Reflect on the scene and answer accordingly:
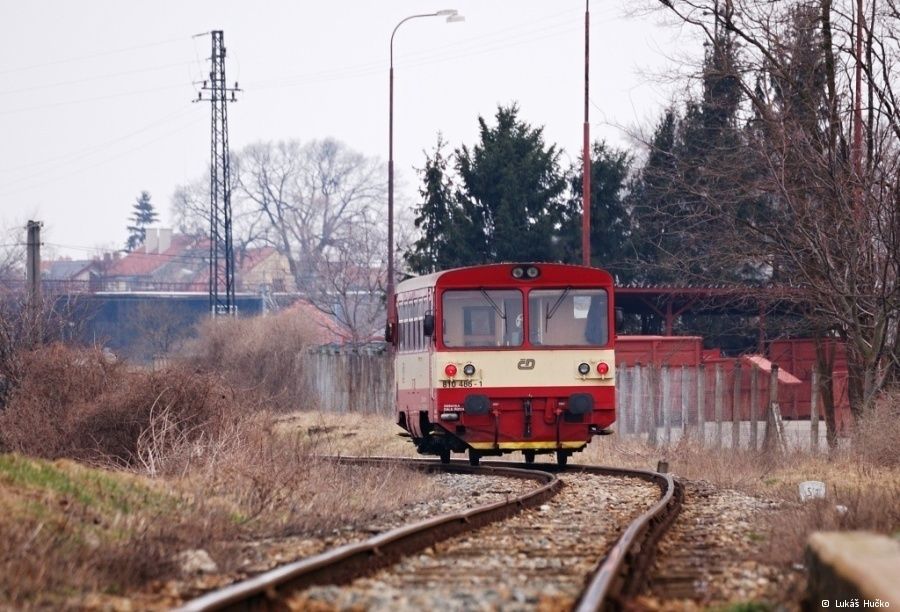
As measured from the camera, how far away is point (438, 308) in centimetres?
2102

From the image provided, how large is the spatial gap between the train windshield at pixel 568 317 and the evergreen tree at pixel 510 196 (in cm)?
2488

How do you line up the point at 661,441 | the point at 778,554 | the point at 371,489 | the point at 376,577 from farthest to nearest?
the point at 661,441
the point at 371,489
the point at 778,554
the point at 376,577

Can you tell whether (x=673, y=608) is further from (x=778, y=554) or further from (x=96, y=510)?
(x=96, y=510)

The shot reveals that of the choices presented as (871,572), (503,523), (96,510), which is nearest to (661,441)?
(503,523)

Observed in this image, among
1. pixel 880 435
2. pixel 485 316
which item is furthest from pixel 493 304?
pixel 880 435

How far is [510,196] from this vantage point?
154 feet

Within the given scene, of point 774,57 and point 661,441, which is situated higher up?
point 774,57

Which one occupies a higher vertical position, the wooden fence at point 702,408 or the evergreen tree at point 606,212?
the evergreen tree at point 606,212

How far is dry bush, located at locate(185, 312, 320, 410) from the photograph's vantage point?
45.0 m

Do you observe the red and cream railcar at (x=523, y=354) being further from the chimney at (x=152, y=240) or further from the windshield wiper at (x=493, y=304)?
the chimney at (x=152, y=240)

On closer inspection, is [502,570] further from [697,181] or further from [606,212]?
[606,212]

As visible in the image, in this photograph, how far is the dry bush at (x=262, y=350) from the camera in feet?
148

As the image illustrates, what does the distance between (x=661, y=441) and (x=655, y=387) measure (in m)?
1.11

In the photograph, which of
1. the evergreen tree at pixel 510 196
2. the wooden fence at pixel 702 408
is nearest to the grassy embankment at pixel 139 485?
the wooden fence at pixel 702 408
